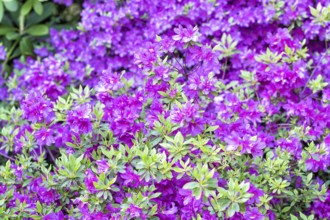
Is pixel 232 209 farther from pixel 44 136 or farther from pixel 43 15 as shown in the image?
pixel 43 15

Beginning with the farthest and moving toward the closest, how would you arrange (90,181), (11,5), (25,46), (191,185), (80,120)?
(25,46), (11,5), (80,120), (90,181), (191,185)

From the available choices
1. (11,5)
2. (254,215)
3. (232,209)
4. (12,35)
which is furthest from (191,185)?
(12,35)

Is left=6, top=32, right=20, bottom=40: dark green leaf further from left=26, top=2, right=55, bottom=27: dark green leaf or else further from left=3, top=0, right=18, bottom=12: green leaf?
left=3, top=0, right=18, bottom=12: green leaf

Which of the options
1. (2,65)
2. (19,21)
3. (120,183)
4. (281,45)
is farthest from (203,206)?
(19,21)

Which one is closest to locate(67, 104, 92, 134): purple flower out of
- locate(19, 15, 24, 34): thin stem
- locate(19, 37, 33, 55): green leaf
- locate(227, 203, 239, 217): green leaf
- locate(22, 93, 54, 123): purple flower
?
locate(22, 93, 54, 123): purple flower

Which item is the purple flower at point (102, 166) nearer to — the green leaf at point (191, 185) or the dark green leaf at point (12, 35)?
the green leaf at point (191, 185)

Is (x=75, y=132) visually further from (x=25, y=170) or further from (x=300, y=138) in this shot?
(x=300, y=138)

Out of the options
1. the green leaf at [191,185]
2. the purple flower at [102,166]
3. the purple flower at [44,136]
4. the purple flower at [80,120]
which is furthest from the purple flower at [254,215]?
the purple flower at [44,136]
